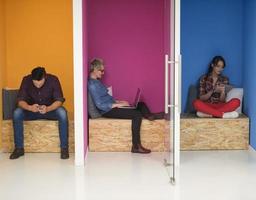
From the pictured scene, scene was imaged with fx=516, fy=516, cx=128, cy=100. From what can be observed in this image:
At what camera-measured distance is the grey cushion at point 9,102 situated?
21.1 feet

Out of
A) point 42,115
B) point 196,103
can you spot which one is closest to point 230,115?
point 196,103

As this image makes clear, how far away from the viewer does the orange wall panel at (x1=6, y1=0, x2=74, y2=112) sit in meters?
6.82

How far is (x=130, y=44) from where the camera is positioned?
689 cm

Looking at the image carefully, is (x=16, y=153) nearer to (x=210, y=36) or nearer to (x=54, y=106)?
(x=54, y=106)

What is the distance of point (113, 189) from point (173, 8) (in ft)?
6.45

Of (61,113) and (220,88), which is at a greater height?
(220,88)

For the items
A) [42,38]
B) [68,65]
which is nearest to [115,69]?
[68,65]

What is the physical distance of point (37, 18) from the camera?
22.5ft

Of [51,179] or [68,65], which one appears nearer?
[51,179]

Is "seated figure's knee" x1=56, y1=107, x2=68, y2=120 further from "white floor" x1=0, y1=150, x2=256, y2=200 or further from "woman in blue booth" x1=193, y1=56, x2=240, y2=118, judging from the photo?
"woman in blue booth" x1=193, y1=56, x2=240, y2=118

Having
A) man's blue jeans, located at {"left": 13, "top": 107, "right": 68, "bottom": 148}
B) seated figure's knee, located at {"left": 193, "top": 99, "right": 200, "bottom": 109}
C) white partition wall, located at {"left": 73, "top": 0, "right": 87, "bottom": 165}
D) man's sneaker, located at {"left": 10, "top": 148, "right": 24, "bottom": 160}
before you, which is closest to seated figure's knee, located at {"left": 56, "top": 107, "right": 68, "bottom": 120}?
man's blue jeans, located at {"left": 13, "top": 107, "right": 68, "bottom": 148}

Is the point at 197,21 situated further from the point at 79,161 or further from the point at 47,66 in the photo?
the point at 79,161

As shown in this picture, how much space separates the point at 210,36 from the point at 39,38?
2289 millimetres

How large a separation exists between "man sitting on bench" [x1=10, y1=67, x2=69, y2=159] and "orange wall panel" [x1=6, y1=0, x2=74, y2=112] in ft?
2.24
